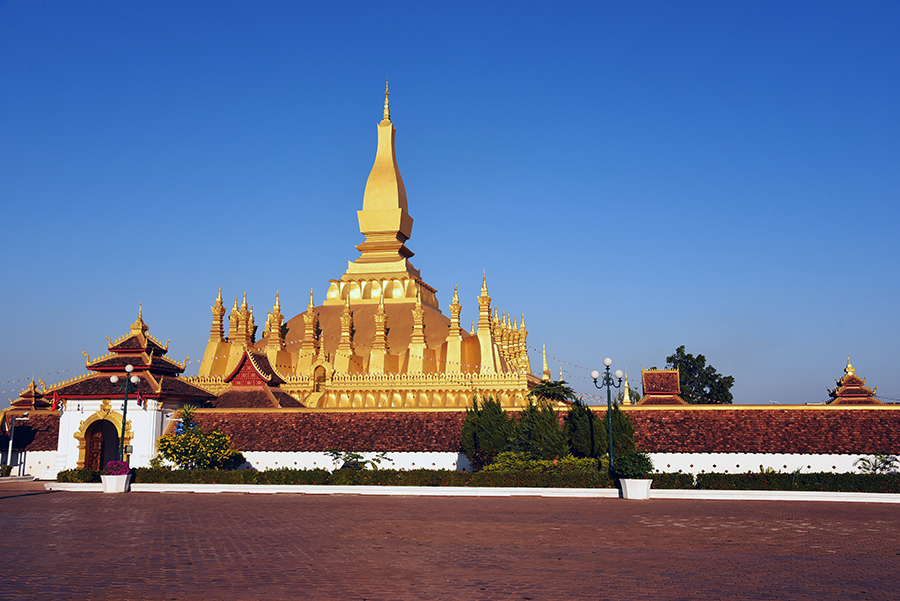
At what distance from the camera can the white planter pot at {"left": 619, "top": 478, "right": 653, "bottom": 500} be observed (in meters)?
25.5

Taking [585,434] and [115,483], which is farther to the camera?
[585,434]

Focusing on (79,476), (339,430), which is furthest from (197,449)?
(339,430)

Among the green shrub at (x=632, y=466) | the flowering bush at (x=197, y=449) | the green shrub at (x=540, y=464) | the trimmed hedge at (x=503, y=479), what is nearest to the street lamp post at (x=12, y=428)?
the trimmed hedge at (x=503, y=479)

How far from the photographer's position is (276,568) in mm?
12836

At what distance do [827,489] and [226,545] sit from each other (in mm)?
20254

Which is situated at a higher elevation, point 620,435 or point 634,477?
point 620,435

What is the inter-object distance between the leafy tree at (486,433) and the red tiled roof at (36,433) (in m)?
22.8

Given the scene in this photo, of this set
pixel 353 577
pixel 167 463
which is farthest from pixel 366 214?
pixel 353 577

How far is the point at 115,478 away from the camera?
2914cm

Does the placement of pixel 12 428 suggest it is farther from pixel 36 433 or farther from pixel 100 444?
pixel 100 444

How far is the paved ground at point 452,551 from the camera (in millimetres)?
11148

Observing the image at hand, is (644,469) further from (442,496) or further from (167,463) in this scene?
(167,463)

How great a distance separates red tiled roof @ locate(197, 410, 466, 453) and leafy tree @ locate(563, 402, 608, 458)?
5.02m

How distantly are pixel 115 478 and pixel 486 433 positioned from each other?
14201mm
